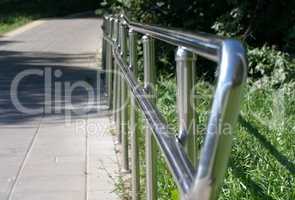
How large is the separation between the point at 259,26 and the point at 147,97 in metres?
5.93

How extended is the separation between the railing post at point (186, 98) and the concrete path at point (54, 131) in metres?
2.24

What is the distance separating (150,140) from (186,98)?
111 cm

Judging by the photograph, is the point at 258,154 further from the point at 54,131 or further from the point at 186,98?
the point at 54,131

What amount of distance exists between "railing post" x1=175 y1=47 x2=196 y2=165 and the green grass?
46 centimetres

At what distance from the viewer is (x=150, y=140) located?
10.8 ft

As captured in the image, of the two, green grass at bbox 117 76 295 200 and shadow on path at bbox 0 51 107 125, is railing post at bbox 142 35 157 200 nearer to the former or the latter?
green grass at bbox 117 76 295 200

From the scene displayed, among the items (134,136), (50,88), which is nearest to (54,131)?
(134,136)

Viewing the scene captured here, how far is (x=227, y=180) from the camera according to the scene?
12.9 ft

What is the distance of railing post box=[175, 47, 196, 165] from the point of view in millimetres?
2131

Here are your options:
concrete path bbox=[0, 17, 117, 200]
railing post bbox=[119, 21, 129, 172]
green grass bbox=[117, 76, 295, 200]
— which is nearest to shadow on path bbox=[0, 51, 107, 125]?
concrete path bbox=[0, 17, 117, 200]

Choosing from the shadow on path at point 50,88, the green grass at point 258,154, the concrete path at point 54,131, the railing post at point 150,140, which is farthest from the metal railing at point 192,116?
the shadow on path at point 50,88

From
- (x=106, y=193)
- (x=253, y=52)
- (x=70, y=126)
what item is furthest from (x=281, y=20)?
(x=106, y=193)

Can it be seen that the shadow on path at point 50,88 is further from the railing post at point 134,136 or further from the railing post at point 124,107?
the railing post at point 134,136

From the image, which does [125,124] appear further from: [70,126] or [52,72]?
[52,72]
